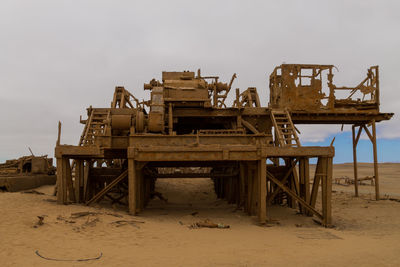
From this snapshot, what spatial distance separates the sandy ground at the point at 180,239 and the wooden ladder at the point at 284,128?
10.8ft

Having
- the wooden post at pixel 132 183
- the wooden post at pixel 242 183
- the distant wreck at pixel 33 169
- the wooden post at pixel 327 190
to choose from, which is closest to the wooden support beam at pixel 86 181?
the wooden post at pixel 132 183

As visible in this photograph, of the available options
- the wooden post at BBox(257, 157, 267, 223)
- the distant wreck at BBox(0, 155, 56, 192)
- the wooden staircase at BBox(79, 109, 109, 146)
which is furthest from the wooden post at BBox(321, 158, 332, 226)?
the distant wreck at BBox(0, 155, 56, 192)

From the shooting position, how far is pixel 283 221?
1500 centimetres

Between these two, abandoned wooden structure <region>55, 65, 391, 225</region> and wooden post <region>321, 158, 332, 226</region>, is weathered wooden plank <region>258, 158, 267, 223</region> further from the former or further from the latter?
wooden post <region>321, 158, 332, 226</region>

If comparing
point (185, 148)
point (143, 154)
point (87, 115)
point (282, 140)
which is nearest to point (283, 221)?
point (282, 140)

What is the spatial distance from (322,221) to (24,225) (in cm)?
1070

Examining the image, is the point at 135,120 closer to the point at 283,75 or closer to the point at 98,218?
the point at 98,218

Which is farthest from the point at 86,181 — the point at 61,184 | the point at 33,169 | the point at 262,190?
the point at 33,169

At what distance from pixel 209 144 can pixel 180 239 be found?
4.59m

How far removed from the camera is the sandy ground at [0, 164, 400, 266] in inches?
333

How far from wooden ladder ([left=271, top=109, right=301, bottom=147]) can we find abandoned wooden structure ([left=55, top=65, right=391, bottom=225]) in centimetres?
5

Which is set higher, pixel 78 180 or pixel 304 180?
pixel 78 180

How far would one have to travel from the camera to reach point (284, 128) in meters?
16.6

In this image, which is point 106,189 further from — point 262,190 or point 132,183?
point 262,190
